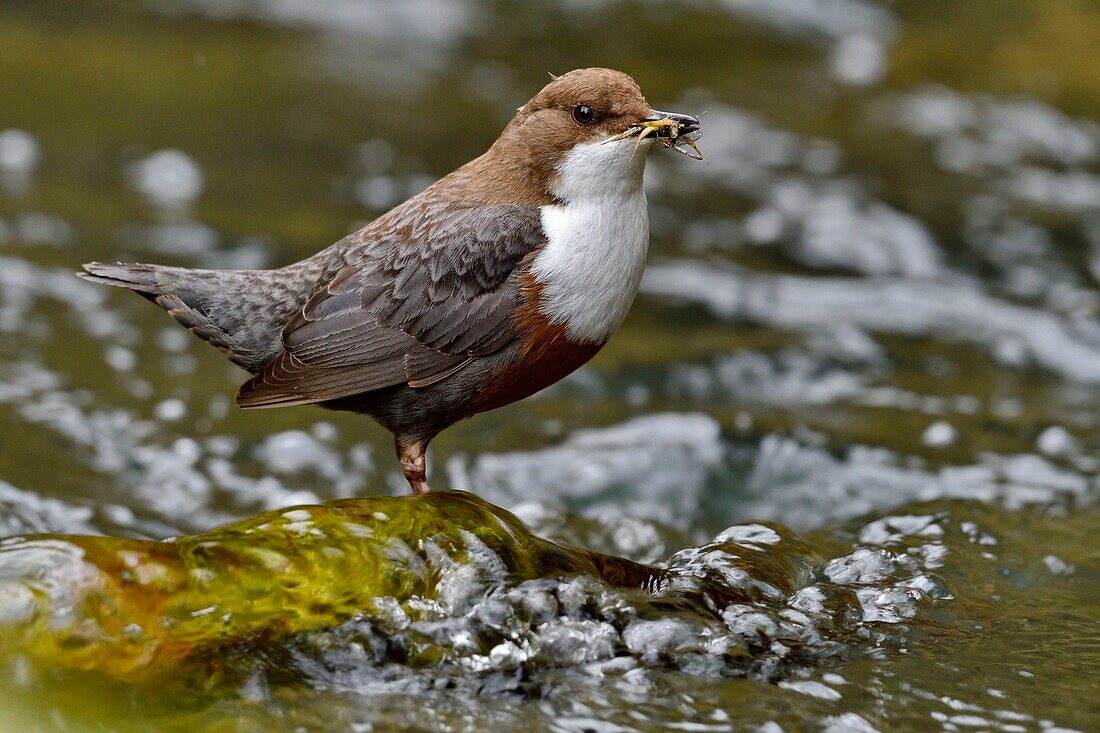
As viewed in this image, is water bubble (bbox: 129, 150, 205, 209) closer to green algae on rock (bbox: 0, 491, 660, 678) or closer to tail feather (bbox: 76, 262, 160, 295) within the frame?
tail feather (bbox: 76, 262, 160, 295)

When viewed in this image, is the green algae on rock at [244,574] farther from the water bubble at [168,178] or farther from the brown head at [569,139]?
the water bubble at [168,178]

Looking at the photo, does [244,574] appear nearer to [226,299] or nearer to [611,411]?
[226,299]

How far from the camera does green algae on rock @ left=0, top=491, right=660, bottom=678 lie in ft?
8.96

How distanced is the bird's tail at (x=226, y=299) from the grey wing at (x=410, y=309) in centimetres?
9

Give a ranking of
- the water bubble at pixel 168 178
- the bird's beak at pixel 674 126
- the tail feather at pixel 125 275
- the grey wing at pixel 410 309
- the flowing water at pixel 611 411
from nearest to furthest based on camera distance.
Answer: the flowing water at pixel 611 411, the bird's beak at pixel 674 126, the grey wing at pixel 410 309, the tail feather at pixel 125 275, the water bubble at pixel 168 178

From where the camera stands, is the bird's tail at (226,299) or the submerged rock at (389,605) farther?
the bird's tail at (226,299)

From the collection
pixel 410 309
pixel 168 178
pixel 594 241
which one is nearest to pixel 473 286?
pixel 410 309

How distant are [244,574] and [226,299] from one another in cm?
131

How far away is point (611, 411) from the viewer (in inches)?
244

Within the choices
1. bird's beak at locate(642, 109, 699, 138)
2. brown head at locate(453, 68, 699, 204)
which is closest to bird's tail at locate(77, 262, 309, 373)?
brown head at locate(453, 68, 699, 204)

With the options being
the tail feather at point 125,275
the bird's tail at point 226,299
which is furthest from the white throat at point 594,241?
the tail feather at point 125,275

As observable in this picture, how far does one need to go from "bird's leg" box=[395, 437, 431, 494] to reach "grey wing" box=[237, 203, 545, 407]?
0.22 metres

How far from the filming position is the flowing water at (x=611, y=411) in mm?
2900

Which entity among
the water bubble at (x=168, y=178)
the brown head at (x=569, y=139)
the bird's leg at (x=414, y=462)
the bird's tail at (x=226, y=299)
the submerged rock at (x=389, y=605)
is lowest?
the submerged rock at (x=389, y=605)
